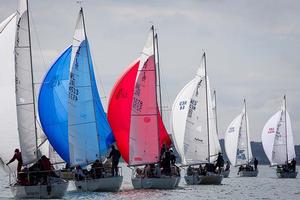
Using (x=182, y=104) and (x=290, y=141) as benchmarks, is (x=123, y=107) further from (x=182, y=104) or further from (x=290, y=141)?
(x=290, y=141)

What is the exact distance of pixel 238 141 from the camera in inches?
3214

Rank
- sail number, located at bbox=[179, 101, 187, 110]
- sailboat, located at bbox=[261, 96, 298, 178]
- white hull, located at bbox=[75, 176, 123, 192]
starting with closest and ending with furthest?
white hull, located at bbox=[75, 176, 123, 192], sail number, located at bbox=[179, 101, 187, 110], sailboat, located at bbox=[261, 96, 298, 178]

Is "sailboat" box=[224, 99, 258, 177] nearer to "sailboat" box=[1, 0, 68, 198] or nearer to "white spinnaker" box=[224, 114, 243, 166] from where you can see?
"white spinnaker" box=[224, 114, 243, 166]

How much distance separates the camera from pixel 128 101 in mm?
43812

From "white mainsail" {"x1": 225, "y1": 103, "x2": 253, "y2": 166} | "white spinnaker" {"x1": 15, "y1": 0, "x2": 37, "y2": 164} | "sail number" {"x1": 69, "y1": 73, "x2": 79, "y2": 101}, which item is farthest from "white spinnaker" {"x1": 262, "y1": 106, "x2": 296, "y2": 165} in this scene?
"white spinnaker" {"x1": 15, "y1": 0, "x2": 37, "y2": 164}

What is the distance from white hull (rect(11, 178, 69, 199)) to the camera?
3475 cm

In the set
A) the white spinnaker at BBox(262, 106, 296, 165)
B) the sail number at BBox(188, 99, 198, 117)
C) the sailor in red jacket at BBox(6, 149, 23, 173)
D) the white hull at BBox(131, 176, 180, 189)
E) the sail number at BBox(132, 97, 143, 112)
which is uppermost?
the sail number at BBox(188, 99, 198, 117)

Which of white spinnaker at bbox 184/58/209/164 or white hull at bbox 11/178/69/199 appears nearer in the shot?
white hull at bbox 11/178/69/199

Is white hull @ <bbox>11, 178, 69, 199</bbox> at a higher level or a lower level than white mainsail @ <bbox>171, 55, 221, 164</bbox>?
lower

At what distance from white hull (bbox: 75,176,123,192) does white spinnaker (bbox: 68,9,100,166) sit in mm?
1066

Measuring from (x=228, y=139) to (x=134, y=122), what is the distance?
133 feet

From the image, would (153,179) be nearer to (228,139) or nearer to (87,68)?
(87,68)

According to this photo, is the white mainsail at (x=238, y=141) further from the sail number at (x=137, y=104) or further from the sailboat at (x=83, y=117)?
the sailboat at (x=83, y=117)

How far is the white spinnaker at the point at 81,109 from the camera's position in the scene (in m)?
40.4
